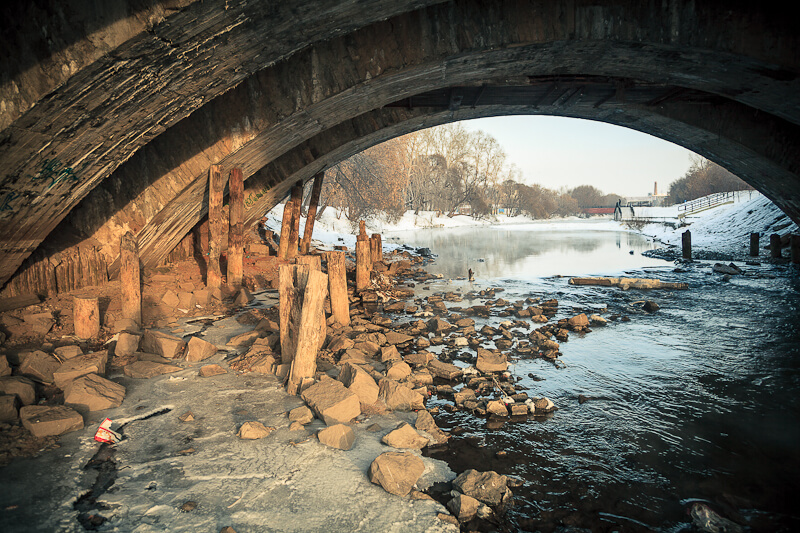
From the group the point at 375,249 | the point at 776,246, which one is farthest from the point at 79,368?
the point at 776,246

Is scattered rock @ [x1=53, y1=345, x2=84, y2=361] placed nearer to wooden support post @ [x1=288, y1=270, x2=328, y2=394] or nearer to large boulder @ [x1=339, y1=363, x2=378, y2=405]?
wooden support post @ [x1=288, y1=270, x2=328, y2=394]

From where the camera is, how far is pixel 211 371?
210 inches

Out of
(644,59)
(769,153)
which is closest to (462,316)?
(644,59)

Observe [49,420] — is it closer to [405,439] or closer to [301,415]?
[301,415]

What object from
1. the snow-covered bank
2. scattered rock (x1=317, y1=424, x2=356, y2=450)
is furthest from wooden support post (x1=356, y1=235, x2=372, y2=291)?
the snow-covered bank

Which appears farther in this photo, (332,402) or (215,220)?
(215,220)

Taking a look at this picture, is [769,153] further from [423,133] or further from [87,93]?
[423,133]

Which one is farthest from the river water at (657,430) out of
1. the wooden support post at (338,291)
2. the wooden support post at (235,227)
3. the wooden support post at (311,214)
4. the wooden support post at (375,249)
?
the wooden support post at (311,214)

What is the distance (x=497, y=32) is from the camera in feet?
22.7

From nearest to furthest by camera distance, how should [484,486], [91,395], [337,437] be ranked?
1. [484,486]
2. [337,437]
3. [91,395]

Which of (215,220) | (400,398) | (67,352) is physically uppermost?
(215,220)

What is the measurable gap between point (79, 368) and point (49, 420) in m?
1.10

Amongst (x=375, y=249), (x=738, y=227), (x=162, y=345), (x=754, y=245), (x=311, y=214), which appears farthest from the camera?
(x=738, y=227)

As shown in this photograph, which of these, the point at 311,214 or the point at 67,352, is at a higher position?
the point at 311,214
